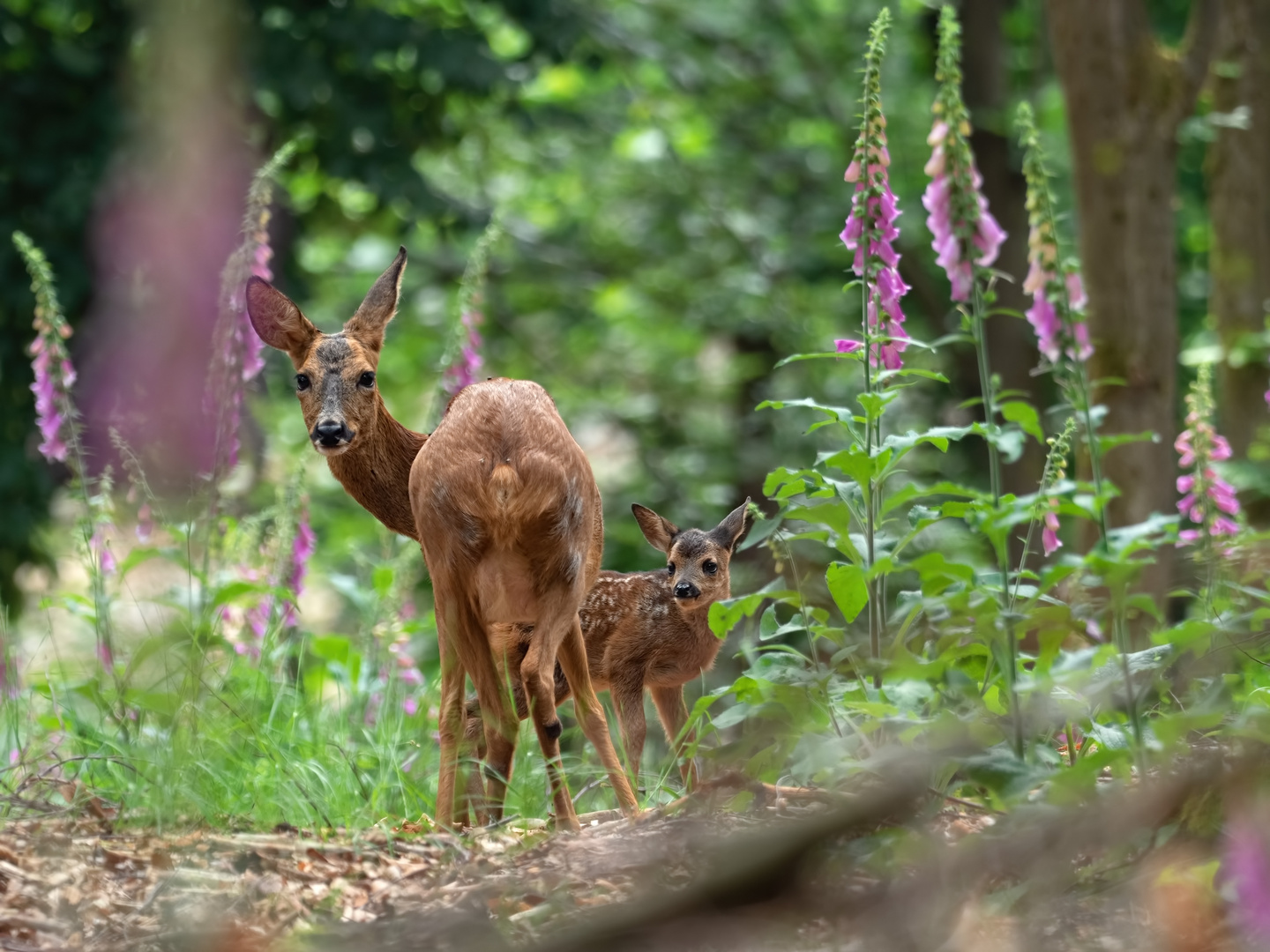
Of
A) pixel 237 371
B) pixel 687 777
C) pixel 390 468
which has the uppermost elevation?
pixel 237 371

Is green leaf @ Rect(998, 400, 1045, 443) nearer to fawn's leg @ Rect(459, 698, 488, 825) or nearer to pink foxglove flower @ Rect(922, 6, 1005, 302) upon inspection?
pink foxglove flower @ Rect(922, 6, 1005, 302)

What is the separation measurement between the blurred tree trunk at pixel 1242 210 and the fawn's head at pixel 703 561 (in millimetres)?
5613

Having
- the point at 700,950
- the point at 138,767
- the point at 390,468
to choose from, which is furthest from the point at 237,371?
the point at 700,950

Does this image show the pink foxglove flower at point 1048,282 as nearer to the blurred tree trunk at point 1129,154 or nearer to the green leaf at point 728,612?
the green leaf at point 728,612

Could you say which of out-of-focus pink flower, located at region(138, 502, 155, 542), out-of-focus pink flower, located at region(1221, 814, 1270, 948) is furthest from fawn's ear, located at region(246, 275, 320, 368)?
out-of-focus pink flower, located at region(1221, 814, 1270, 948)

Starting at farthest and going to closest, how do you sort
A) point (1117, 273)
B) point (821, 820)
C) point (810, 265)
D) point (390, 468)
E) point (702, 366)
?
1. point (702, 366)
2. point (810, 265)
3. point (1117, 273)
4. point (390, 468)
5. point (821, 820)

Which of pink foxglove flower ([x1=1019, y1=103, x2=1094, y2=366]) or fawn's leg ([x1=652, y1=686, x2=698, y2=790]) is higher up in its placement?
pink foxglove flower ([x1=1019, y1=103, x2=1094, y2=366])

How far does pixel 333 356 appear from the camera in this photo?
5.11m

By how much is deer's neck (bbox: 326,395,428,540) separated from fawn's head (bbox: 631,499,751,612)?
121 cm

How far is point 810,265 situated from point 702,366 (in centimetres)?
284

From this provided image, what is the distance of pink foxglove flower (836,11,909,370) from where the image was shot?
449 centimetres

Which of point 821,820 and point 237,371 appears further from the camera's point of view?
point 237,371

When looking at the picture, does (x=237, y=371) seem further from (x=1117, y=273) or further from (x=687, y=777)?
(x=1117, y=273)

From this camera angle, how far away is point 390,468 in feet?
17.4
